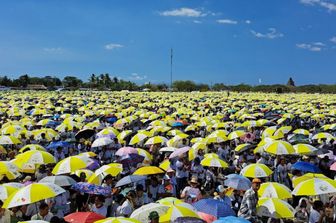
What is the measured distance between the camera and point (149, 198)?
8562 millimetres

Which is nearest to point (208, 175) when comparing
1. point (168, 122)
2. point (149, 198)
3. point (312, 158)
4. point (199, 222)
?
point (149, 198)

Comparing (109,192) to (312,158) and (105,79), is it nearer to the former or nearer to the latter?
(312,158)

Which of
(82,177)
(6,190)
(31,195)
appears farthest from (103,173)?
(31,195)

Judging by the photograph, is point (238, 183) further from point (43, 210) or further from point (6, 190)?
A: point (6, 190)

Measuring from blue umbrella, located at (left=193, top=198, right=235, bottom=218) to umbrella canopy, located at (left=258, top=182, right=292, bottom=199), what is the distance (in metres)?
1.27

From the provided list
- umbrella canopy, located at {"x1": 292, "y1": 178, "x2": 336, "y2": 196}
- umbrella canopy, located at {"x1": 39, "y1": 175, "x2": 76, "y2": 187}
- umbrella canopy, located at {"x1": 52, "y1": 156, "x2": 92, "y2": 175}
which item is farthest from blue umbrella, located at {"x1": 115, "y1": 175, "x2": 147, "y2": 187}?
umbrella canopy, located at {"x1": 292, "y1": 178, "x2": 336, "y2": 196}

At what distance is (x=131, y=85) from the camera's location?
111m

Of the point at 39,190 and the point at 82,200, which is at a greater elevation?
the point at 39,190

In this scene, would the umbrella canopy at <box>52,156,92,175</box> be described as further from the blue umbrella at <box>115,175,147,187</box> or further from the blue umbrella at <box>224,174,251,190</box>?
the blue umbrella at <box>224,174,251,190</box>

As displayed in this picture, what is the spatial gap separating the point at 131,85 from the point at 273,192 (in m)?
104

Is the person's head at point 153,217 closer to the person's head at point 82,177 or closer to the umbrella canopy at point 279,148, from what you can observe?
the person's head at point 82,177

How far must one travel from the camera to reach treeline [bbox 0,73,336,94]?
3930 inches

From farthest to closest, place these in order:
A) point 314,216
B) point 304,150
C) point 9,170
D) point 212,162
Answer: point 304,150 < point 212,162 < point 9,170 < point 314,216

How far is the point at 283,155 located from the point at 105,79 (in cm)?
10908
